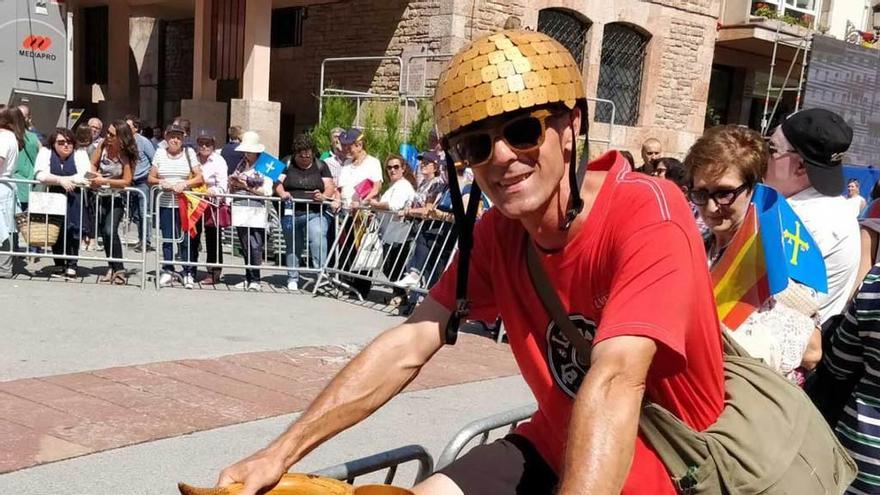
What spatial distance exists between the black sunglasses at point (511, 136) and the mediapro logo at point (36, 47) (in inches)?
578

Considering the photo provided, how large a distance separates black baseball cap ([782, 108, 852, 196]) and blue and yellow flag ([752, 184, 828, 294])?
37 cm

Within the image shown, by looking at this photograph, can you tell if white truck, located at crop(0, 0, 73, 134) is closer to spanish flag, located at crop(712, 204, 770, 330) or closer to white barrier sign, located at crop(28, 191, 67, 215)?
white barrier sign, located at crop(28, 191, 67, 215)

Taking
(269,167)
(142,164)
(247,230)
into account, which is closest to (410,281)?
(247,230)

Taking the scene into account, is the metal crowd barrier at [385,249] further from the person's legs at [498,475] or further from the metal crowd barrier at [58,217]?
the person's legs at [498,475]

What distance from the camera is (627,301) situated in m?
1.55

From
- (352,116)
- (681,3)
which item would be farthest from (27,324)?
(681,3)

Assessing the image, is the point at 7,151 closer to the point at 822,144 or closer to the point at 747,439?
the point at 822,144

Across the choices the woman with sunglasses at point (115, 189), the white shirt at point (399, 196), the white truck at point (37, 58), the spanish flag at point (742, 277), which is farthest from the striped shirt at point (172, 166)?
the spanish flag at point (742, 277)

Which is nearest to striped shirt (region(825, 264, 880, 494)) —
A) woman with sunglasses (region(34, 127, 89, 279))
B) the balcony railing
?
woman with sunglasses (region(34, 127, 89, 279))

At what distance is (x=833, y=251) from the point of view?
2.97 meters

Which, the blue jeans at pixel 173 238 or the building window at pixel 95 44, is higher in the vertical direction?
the building window at pixel 95 44

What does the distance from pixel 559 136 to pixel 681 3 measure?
18.5 meters

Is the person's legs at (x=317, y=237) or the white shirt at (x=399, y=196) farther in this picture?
the person's legs at (x=317, y=237)

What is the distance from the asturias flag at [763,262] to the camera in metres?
2.40
